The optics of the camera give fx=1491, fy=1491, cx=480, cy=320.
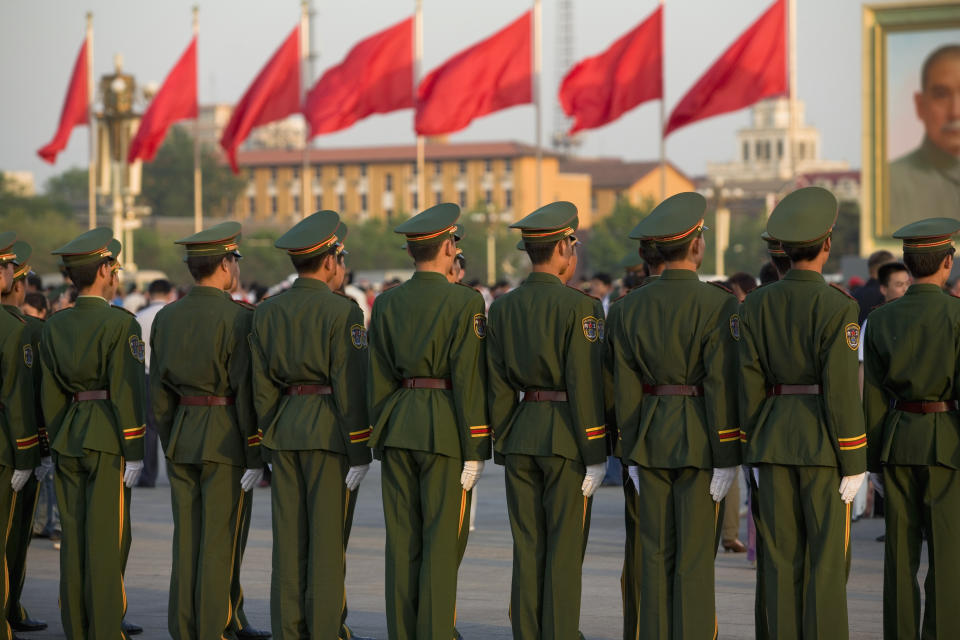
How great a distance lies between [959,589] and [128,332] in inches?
155

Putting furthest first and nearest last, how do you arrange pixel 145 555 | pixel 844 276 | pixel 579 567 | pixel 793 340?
1. pixel 844 276
2. pixel 145 555
3. pixel 579 567
4. pixel 793 340

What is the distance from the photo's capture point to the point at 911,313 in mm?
6281

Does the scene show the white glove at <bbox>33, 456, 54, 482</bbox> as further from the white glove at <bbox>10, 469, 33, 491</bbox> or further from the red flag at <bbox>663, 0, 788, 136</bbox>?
the red flag at <bbox>663, 0, 788, 136</bbox>

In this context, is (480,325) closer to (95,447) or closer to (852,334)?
(852,334)

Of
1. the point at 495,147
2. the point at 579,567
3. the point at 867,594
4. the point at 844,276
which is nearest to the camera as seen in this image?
the point at 579,567

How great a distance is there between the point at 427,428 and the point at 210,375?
3.68 ft

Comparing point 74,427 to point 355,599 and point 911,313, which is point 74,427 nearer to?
point 355,599

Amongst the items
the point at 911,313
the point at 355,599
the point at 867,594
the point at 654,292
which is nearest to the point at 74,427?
the point at 355,599

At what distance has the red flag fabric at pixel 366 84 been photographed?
2481cm

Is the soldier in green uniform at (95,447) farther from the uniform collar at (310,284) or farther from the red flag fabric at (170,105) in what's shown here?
the red flag fabric at (170,105)

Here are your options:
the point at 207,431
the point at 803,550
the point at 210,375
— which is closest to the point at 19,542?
the point at 207,431

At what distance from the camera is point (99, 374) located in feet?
23.3

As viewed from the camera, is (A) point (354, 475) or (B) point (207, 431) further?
(B) point (207, 431)

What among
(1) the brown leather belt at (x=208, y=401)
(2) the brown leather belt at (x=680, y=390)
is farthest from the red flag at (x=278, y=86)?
(2) the brown leather belt at (x=680, y=390)
